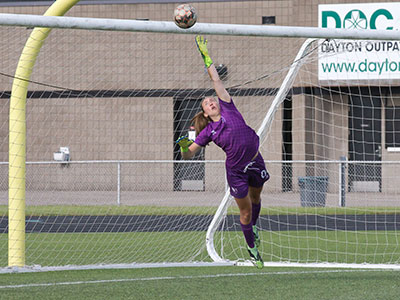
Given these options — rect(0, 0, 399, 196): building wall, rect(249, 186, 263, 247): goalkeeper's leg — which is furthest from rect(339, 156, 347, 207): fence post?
rect(249, 186, 263, 247): goalkeeper's leg

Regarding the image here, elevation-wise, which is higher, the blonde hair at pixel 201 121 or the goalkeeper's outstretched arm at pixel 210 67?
the goalkeeper's outstretched arm at pixel 210 67

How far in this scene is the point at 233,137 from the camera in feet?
28.6

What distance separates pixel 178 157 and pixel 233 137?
16392 mm

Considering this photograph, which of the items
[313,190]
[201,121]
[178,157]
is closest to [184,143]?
[201,121]

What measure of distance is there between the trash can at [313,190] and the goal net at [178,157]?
0.04 meters

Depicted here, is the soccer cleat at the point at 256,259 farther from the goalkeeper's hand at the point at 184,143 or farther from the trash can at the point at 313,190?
the trash can at the point at 313,190

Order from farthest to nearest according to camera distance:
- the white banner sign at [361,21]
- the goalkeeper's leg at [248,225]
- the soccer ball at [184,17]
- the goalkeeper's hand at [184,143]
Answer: the white banner sign at [361,21]
the goalkeeper's leg at [248,225]
the goalkeeper's hand at [184,143]
the soccer ball at [184,17]

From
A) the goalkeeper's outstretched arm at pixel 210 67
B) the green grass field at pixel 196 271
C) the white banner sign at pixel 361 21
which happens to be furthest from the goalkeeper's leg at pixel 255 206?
the white banner sign at pixel 361 21

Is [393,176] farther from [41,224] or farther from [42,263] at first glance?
[42,263]

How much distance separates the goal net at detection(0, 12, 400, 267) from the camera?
41.7 ft

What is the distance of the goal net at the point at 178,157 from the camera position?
41.7 ft

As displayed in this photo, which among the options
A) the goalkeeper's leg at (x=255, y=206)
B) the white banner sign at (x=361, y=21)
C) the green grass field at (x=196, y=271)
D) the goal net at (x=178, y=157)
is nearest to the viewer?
the green grass field at (x=196, y=271)

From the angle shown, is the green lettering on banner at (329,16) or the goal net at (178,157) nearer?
the goal net at (178,157)

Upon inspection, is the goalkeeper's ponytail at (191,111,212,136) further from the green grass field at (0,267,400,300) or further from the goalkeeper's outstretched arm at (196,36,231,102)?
the green grass field at (0,267,400,300)
